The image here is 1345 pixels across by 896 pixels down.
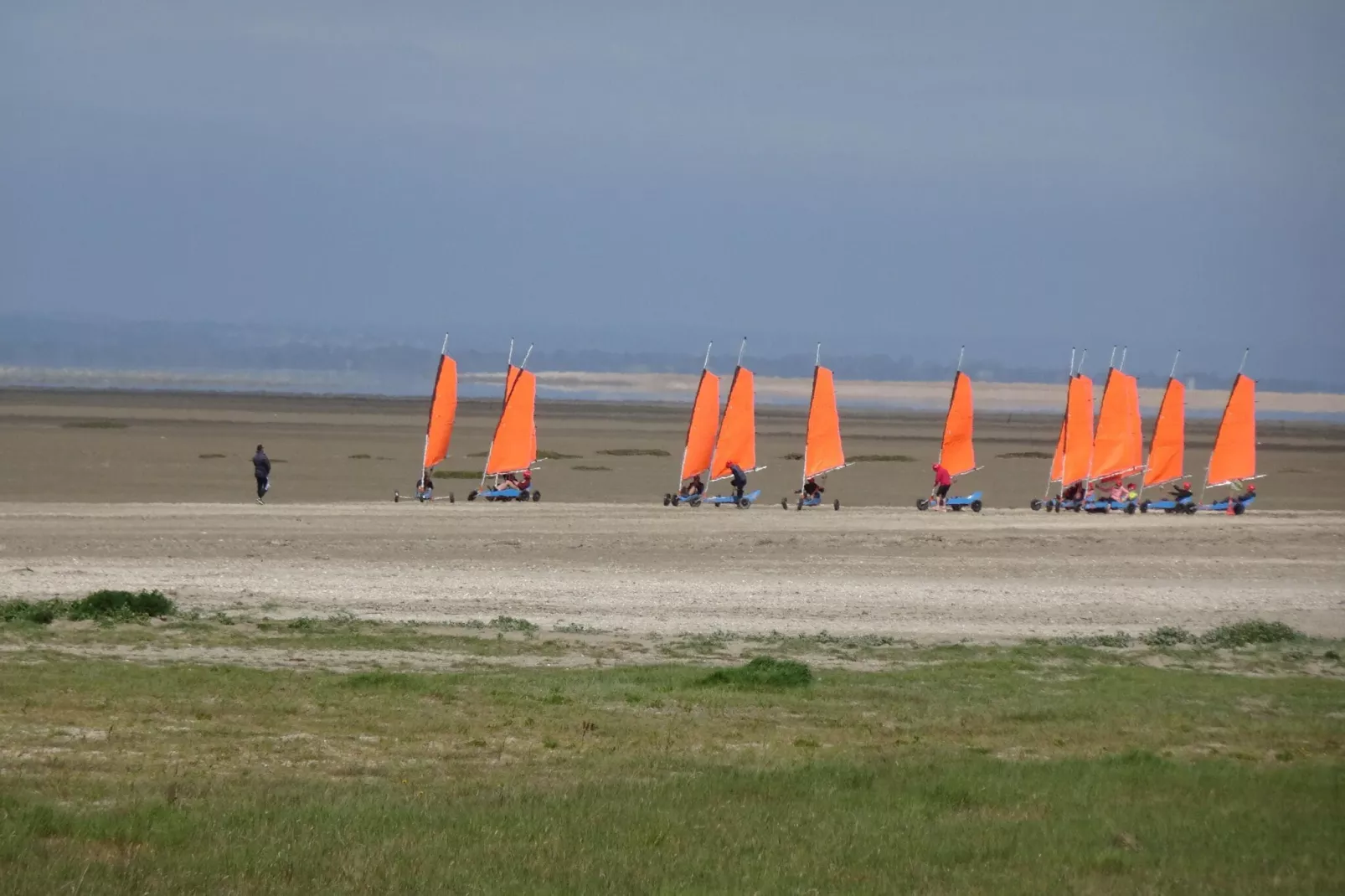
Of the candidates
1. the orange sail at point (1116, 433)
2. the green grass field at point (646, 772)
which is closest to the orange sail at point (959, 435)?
the orange sail at point (1116, 433)

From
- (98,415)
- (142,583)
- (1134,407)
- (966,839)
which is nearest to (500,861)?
(966,839)

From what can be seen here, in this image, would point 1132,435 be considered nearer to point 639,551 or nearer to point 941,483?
point 941,483

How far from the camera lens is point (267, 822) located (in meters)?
8.41

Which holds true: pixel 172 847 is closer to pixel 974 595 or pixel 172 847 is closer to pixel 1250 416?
pixel 974 595

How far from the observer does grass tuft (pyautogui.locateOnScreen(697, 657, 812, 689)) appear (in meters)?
14.7

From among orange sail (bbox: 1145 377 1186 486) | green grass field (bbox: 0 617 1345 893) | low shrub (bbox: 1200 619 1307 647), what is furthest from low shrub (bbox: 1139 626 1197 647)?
orange sail (bbox: 1145 377 1186 486)

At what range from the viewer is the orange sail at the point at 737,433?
3944cm

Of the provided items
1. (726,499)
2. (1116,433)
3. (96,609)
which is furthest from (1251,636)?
(1116,433)

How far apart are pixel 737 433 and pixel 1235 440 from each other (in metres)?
13.7

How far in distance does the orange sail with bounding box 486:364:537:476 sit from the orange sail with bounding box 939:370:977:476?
10623mm

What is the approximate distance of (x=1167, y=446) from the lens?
43.2 metres

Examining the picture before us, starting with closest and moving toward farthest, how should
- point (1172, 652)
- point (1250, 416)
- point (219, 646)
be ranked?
point (219, 646) → point (1172, 652) → point (1250, 416)

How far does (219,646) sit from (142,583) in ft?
19.2

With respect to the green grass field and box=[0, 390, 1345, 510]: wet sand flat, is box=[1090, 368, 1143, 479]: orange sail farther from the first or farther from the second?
the green grass field
